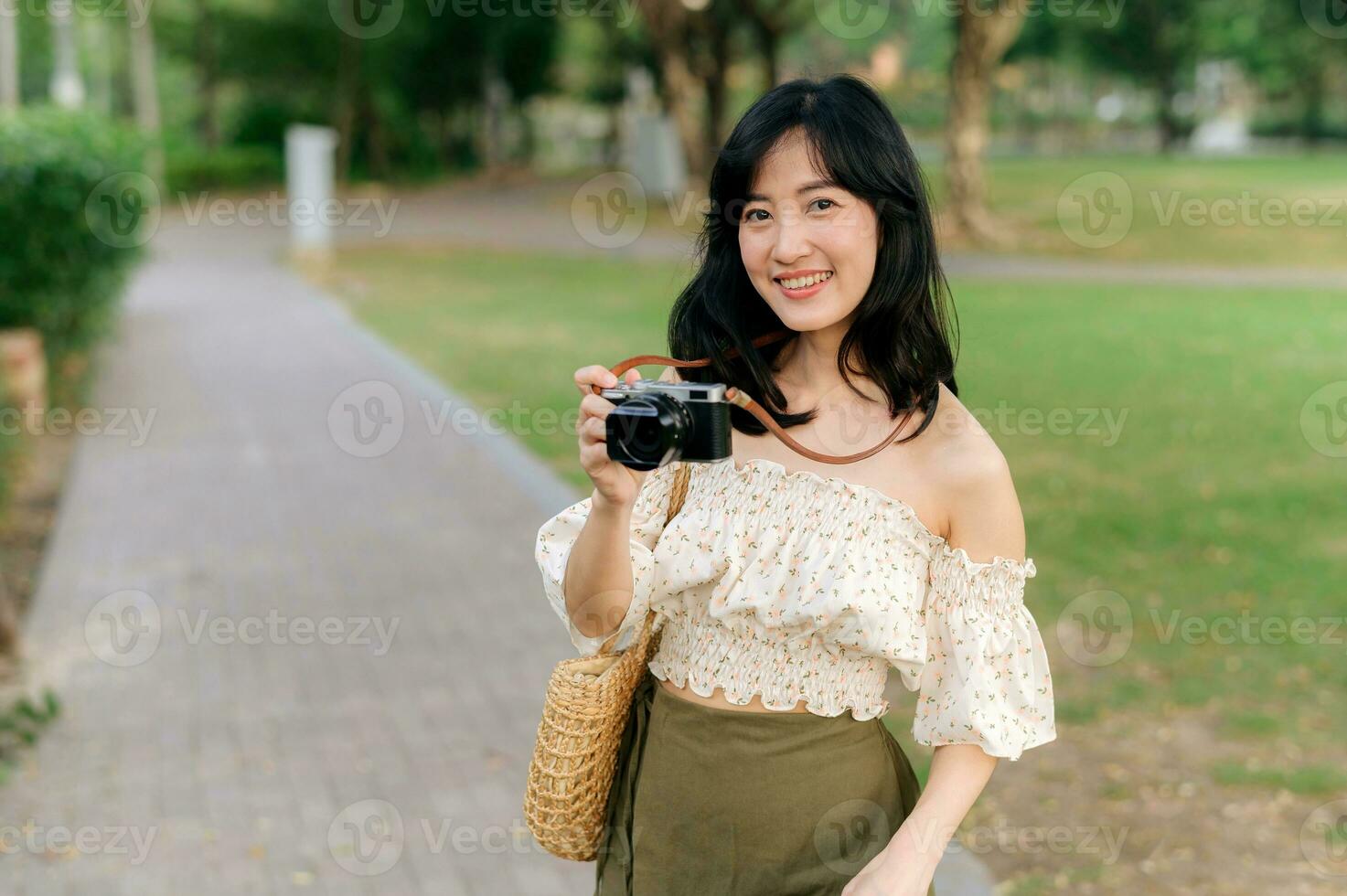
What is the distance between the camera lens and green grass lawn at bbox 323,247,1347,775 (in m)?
5.52

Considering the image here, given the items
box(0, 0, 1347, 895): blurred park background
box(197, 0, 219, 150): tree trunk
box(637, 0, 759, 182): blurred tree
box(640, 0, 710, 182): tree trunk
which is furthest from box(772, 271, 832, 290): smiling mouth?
box(197, 0, 219, 150): tree trunk

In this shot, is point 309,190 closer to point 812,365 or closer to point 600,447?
point 812,365

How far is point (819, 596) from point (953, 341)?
1.73ft

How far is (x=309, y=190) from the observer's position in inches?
790

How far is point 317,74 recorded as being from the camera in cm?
4253

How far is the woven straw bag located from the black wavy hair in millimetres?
217

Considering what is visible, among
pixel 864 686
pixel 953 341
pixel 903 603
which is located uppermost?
pixel 953 341

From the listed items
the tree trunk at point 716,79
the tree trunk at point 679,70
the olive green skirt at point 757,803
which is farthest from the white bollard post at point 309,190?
the olive green skirt at point 757,803

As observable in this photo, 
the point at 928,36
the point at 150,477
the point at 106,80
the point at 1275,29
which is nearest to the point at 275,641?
the point at 150,477

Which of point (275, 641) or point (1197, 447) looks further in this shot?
point (1197, 447)

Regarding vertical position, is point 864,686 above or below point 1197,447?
above

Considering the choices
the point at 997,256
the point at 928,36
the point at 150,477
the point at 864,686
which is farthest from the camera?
the point at 928,36

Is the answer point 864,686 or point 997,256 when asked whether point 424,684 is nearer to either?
point 864,686

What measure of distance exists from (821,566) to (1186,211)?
85.2ft
